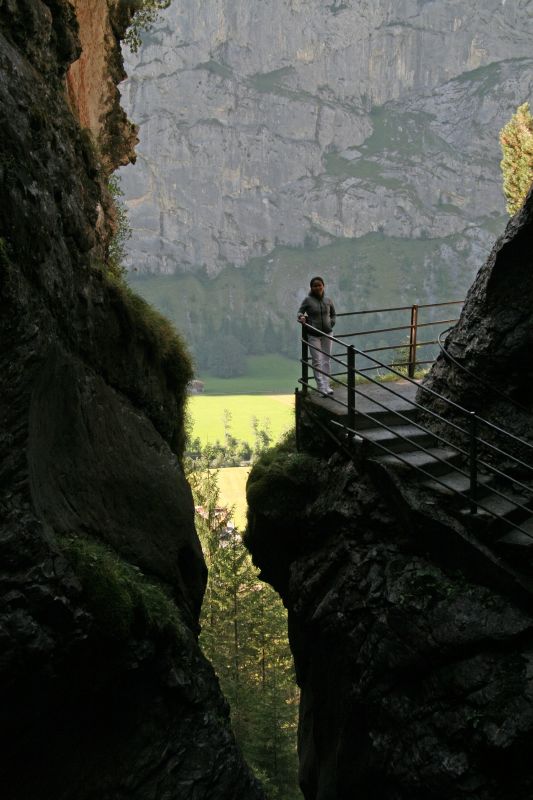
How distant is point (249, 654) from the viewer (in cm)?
2414

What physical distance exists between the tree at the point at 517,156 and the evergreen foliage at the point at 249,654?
1425cm

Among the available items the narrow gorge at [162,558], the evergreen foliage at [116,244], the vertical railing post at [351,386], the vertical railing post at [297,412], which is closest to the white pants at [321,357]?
the vertical railing post at [297,412]

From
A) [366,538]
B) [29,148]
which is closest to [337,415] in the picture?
[366,538]

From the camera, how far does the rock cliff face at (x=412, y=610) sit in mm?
7879

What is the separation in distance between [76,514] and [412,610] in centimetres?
429

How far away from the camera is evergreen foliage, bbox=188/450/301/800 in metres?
20.9

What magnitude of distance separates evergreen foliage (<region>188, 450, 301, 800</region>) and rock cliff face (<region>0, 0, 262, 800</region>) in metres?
12.5

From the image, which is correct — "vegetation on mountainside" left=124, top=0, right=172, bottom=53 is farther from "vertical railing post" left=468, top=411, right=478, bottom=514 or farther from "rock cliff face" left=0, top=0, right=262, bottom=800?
"vertical railing post" left=468, top=411, right=478, bottom=514

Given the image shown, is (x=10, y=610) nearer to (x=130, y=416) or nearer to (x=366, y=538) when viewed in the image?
(x=130, y=416)

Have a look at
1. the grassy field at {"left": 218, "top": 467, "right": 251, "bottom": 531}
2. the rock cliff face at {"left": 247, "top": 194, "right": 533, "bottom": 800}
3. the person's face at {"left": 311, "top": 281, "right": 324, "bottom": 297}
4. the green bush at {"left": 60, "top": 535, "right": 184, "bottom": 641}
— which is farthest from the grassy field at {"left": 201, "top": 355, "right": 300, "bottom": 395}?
the green bush at {"left": 60, "top": 535, "right": 184, "bottom": 641}

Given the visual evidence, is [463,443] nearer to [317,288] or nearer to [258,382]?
[317,288]

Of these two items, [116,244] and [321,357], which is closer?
[321,357]

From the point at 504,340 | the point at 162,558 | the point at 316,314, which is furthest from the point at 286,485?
the point at 504,340

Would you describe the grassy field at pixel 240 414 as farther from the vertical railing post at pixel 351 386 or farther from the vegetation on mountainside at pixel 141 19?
the vertical railing post at pixel 351 386
